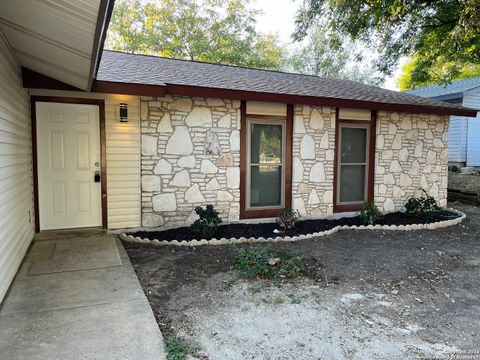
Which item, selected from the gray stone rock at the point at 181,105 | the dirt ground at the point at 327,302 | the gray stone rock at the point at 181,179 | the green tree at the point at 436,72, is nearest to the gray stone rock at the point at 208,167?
the gray stone rock at the point at 181,179

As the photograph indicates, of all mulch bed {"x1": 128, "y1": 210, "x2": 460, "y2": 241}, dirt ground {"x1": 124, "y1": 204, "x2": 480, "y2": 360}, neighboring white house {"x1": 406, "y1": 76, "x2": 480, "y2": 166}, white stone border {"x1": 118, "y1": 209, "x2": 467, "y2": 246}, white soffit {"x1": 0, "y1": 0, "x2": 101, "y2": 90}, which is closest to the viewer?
white soffit {"x1": 0, "y1": 0, "x2": 101, "y2": 90}

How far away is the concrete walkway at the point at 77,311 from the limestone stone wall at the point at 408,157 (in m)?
5.38

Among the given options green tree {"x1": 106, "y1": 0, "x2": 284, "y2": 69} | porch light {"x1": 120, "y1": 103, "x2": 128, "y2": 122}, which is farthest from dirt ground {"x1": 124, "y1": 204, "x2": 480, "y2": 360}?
green tree {"x1": 106, "y1": 0, "x2": 284, "y2": 69}

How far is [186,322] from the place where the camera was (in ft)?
9.10

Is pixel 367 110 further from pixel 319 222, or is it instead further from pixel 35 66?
pixel 35 66

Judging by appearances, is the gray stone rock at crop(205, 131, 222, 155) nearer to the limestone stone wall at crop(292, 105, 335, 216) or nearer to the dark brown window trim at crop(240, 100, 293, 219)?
the dark brown window trim at crop(240, 100, 293, 219)

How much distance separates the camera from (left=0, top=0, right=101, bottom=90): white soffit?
7.29 feet

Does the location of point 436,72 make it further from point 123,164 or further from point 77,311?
point 77,311

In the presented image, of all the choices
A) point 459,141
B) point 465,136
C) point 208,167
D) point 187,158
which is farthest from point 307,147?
point 465,136

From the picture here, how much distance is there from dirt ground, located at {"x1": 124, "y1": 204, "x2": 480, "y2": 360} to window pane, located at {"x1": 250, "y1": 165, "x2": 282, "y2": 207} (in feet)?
4.37

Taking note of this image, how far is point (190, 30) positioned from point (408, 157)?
16340 millimetres

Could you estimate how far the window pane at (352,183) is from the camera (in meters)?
6.85

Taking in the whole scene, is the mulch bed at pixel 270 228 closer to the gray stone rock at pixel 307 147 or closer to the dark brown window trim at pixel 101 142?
the dark brown window trim at pixel 101 142

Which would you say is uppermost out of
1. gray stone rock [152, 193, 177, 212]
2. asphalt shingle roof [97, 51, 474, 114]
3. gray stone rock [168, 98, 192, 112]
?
asphalt shingle roof [97, 51, 474, 114]
